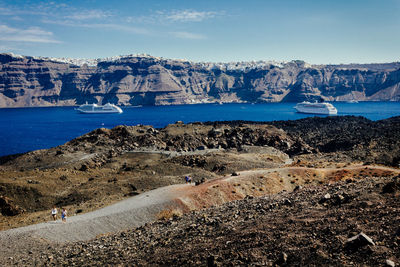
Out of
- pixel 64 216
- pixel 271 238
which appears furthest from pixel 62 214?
pixel 271 238

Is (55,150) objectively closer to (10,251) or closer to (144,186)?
(144,186)

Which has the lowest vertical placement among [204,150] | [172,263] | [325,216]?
[204,150]

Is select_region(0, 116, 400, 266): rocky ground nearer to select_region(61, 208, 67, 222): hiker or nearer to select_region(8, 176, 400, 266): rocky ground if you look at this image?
select_region(8, 176, 400, 266): rocky ground

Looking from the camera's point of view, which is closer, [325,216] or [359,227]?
[359,227]

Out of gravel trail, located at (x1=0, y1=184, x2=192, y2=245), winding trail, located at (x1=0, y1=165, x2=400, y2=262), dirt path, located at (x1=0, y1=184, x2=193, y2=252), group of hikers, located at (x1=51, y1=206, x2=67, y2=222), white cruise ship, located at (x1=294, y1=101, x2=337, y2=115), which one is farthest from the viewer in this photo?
white cruise ship, located at (x1=294, y1=101, x2=337, y2=115)

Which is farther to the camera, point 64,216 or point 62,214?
point 62,214

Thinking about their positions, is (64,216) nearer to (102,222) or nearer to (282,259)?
(102,222)

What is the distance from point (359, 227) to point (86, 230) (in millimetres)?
19472

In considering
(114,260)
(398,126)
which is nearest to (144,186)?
(114,260)

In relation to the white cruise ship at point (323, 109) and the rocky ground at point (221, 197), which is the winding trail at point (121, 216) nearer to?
the rocky ground at point (221, 197)

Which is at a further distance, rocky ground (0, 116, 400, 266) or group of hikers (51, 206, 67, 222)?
group of hikers (51, 206, 67, 222)

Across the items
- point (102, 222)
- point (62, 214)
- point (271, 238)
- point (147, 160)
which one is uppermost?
point (271, 238)

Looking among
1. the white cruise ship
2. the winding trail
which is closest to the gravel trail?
the winding trail

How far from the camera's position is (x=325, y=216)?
1684cm
